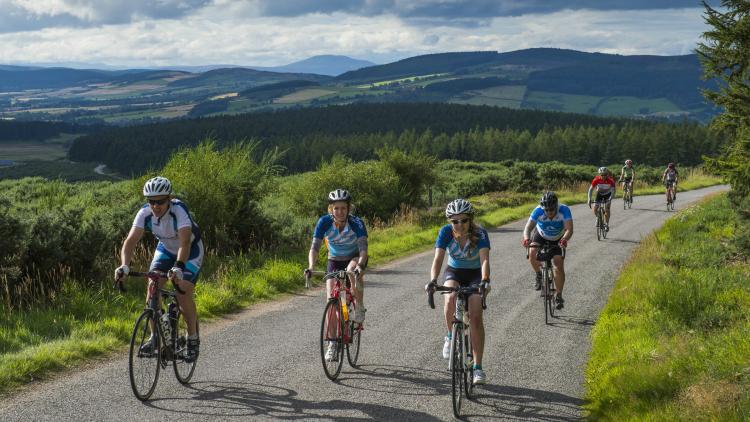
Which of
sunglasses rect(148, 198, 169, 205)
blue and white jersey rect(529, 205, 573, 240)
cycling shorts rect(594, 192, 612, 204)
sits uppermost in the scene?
sunglasses rect(148, 198, 169, 205)

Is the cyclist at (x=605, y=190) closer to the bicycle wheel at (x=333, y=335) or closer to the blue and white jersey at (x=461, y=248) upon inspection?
A: the blue and white jersey at (x=461, y=248)

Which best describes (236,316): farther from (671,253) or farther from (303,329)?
(671,253)

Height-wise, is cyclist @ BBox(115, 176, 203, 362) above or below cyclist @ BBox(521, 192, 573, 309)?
above

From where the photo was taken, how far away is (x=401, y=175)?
106 feet

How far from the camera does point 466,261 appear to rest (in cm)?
808

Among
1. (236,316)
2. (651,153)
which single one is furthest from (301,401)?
(651,153)

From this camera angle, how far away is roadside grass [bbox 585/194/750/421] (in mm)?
6512

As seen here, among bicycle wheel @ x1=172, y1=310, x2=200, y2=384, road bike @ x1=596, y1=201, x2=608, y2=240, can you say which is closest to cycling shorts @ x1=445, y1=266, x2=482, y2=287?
bicycle wheel @ x1=172, y1=310, x2=200, y2=384

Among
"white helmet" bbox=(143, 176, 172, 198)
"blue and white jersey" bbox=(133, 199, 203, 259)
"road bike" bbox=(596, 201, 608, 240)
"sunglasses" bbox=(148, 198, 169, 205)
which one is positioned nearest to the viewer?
"white helmet" bbox=(143, 176, 172, 198)

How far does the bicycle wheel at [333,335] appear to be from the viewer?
816 centimetres

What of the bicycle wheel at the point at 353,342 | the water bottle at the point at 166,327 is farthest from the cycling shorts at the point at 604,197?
the water bottle at the point at 166,327

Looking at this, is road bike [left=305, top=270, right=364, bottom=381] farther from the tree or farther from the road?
the tree

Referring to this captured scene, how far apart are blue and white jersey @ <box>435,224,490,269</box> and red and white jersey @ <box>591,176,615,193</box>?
49.3 feet

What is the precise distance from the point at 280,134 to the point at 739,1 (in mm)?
165141
